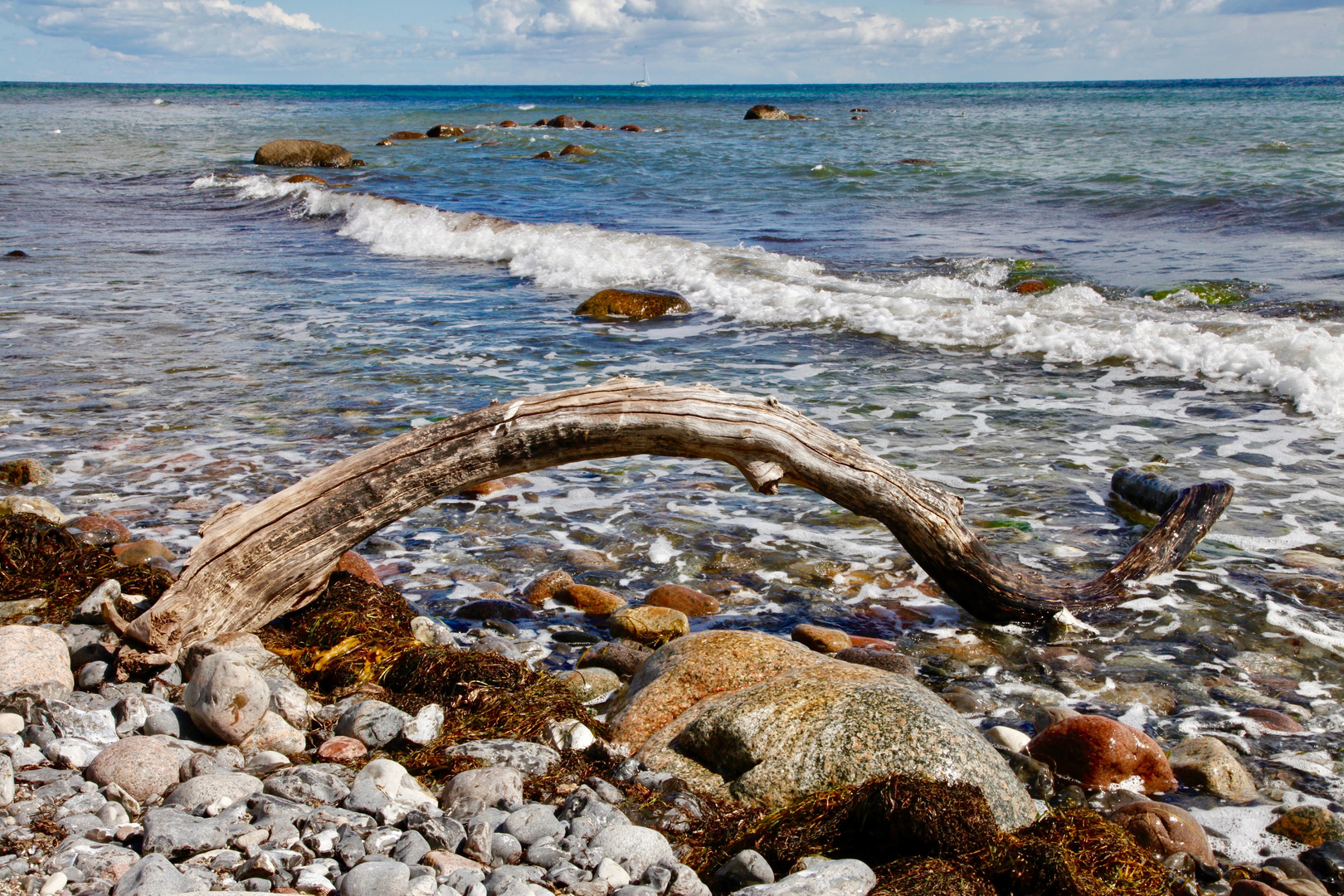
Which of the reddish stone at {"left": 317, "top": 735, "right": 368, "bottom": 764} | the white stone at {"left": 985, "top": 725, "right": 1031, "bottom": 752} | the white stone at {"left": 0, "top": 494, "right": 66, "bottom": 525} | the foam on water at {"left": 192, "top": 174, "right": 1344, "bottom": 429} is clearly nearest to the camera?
the reddish stone at {"left": 317, "top": 735, "right": 368, "bottom": 764}

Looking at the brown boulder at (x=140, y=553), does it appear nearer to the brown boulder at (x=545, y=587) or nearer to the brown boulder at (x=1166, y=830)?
the brown boulder at (x=545, y=587)

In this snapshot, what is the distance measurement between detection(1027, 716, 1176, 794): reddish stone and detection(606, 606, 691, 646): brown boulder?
1775mm

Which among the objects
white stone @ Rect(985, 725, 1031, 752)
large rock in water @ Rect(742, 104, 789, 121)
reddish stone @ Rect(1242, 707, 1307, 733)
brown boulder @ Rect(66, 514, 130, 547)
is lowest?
reddish stone @ Rect(1242, 707, 1307, 733)

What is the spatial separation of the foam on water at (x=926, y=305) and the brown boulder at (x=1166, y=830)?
5759 mm

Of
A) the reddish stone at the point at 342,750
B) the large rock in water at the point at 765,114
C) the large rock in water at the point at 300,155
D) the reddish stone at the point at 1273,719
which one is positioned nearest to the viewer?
the reddish stone at the point at 342,750

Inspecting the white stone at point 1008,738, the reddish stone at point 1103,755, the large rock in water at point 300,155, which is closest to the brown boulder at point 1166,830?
the reddish stone at point 1103,755

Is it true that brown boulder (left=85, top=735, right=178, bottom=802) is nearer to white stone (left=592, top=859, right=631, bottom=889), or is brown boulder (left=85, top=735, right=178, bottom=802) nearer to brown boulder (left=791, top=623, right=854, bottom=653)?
white stone (left=592, top=859, right=631, bottom=889)

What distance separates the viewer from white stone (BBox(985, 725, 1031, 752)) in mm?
3748

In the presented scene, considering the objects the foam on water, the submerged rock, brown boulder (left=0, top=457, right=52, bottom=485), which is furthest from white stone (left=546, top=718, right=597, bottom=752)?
the foam on water

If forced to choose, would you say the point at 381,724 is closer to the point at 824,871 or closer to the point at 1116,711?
the point at 824,871

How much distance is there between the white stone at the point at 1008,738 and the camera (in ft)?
12.3

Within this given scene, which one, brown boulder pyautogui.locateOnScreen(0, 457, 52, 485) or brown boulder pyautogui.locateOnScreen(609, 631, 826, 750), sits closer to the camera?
brown boulder pyautogui.locateOnScreen(609, 631, 826, 750)

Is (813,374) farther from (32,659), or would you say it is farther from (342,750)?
(32,659)

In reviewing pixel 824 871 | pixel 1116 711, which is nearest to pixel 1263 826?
pixel 1116 711
